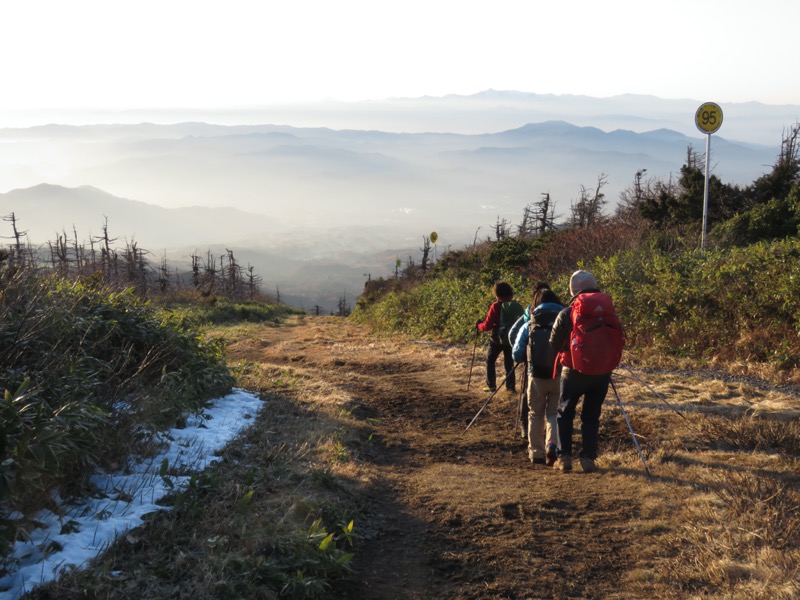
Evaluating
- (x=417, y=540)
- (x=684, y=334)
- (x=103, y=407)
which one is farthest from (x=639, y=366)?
(x=103, y=407)

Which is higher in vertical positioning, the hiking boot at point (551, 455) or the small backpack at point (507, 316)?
the small backpack at point (507, 316)

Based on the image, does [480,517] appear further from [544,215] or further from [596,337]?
[544,215]

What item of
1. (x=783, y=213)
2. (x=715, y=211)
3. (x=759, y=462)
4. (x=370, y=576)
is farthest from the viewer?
(x=715, y=211)

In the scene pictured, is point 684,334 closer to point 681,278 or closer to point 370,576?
point 681,278

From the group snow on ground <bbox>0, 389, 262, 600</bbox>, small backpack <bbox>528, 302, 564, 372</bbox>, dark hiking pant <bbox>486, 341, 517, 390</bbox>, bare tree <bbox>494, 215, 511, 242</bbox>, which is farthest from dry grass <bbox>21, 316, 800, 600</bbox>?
bare tree <bbox>494, 215, 511, 242</bbox>

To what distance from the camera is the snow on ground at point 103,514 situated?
3977mm

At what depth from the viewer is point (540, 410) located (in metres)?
7.42

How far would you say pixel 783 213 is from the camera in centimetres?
1620

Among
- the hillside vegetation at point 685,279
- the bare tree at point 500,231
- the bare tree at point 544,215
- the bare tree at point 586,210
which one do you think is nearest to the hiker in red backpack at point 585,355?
the hillside vegetation at point 685,279

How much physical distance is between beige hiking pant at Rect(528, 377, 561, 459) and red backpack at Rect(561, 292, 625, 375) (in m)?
0.80

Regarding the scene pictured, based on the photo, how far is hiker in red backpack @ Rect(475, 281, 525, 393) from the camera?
10383 mm

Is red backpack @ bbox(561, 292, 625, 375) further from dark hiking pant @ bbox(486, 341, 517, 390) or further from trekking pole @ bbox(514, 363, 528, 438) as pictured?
dark hiking pant @ bbox(486, 341, 517, 390)

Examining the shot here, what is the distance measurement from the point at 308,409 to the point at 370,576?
5073 mm

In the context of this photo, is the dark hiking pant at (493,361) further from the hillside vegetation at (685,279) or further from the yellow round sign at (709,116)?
the yellow round sign at (709,116)
